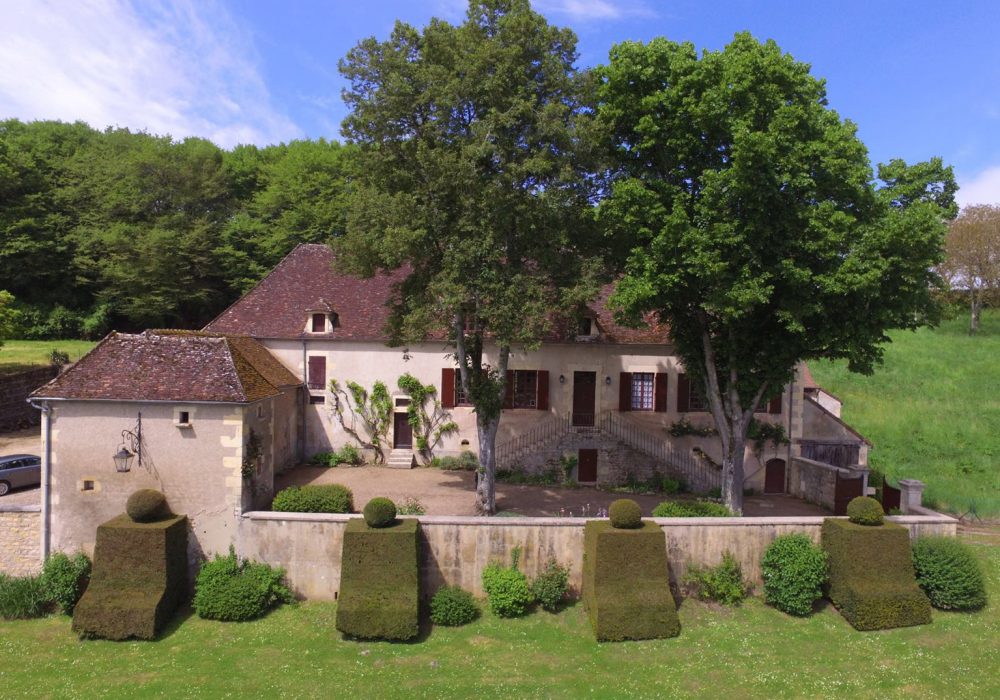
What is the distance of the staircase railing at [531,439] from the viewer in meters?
23.0

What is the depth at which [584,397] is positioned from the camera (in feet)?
78.5

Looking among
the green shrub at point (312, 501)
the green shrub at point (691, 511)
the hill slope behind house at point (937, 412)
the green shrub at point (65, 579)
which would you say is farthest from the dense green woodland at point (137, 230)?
the hill slope behind house at point (937, 412)

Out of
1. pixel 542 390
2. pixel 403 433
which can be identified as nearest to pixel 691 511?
pixel 542 390

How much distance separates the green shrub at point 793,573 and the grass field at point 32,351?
33371 millimetres

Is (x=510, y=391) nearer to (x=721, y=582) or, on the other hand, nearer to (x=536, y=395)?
(x=536, y=395)

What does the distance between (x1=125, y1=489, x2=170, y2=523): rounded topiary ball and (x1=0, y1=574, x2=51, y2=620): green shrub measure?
9.62 feet

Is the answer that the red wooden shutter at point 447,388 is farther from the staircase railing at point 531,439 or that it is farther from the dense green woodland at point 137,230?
the dense green woodland at point 137,230

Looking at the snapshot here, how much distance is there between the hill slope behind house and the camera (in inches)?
961

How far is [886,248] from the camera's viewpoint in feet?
48.5

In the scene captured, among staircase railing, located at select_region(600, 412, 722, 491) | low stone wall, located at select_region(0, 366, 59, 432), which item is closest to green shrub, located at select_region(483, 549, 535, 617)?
staircase railing, located at select_region(600, 412, 722, 491)

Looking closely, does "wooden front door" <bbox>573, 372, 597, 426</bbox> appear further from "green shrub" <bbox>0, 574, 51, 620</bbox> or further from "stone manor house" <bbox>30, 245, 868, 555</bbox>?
"green shrub" <bbox>0, 574, 51, 620</bbox>

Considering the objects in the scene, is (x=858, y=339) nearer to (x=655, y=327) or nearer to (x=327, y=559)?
(x=655, y=327)

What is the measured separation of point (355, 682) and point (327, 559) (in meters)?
3.52

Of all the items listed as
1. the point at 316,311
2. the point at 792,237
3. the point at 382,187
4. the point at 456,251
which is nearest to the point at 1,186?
the point at 316,311
